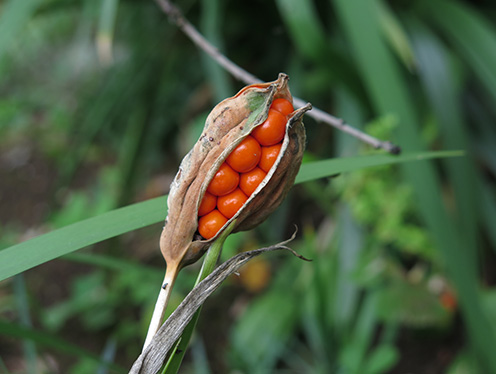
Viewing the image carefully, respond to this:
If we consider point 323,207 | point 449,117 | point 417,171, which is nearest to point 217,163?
point 417,171

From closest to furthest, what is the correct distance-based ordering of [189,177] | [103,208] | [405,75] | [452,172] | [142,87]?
[189,177] → [452,172] → [405,75] → [103,208] → [142,87]

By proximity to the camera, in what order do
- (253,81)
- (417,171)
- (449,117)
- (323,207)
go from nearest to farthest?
(253,81) < (417,171) < (449,117) < (323,207)

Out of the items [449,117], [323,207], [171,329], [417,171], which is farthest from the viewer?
[323,207]

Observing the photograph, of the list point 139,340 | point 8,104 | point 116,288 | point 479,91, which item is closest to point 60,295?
point 116,288

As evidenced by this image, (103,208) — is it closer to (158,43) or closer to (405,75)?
(158,43)

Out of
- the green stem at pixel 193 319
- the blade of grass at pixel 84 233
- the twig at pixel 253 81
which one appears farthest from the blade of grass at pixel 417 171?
Answer: the green stem at pixel 193 319

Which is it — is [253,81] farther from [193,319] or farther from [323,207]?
[323,207]

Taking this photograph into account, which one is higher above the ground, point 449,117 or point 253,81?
point 253,81

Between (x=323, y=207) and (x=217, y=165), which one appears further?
(x=323, y=207)

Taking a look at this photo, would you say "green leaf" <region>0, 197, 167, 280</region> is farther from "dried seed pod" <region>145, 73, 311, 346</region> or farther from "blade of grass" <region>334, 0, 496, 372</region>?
"blade of grass" <region>334, 0, 496, 372</region>
